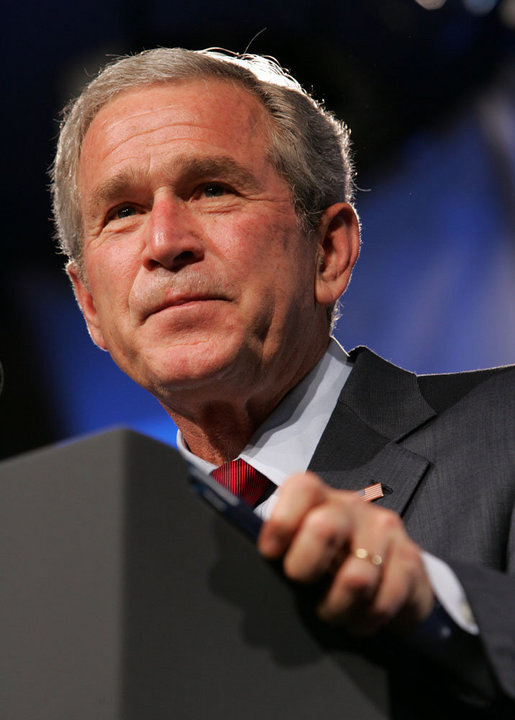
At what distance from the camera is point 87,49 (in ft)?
7.94

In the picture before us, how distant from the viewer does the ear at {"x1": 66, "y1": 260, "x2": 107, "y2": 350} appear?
2018 millimetres

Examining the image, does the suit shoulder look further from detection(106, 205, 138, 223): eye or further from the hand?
the hand

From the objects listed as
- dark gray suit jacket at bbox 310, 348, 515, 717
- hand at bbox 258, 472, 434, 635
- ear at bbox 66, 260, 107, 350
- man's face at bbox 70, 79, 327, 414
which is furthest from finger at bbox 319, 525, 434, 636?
ear at bbox 66, 260, 107, 350

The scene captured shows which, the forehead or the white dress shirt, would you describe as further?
the forehead

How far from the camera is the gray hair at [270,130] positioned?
73.0 inches

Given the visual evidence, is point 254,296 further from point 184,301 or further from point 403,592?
point 403,592

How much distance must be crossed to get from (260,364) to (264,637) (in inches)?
41.1

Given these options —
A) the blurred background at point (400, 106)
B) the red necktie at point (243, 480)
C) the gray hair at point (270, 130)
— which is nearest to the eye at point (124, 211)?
the gray hair at point (270, 130)

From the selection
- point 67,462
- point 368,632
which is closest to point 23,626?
point 67,462

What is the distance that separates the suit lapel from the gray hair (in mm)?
388

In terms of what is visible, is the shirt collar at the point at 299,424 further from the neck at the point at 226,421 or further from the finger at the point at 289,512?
the finger at the point at 289,512

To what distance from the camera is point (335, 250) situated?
1937mm

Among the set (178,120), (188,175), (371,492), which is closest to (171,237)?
(188,175)

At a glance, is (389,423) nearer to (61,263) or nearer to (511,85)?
(511,85)
